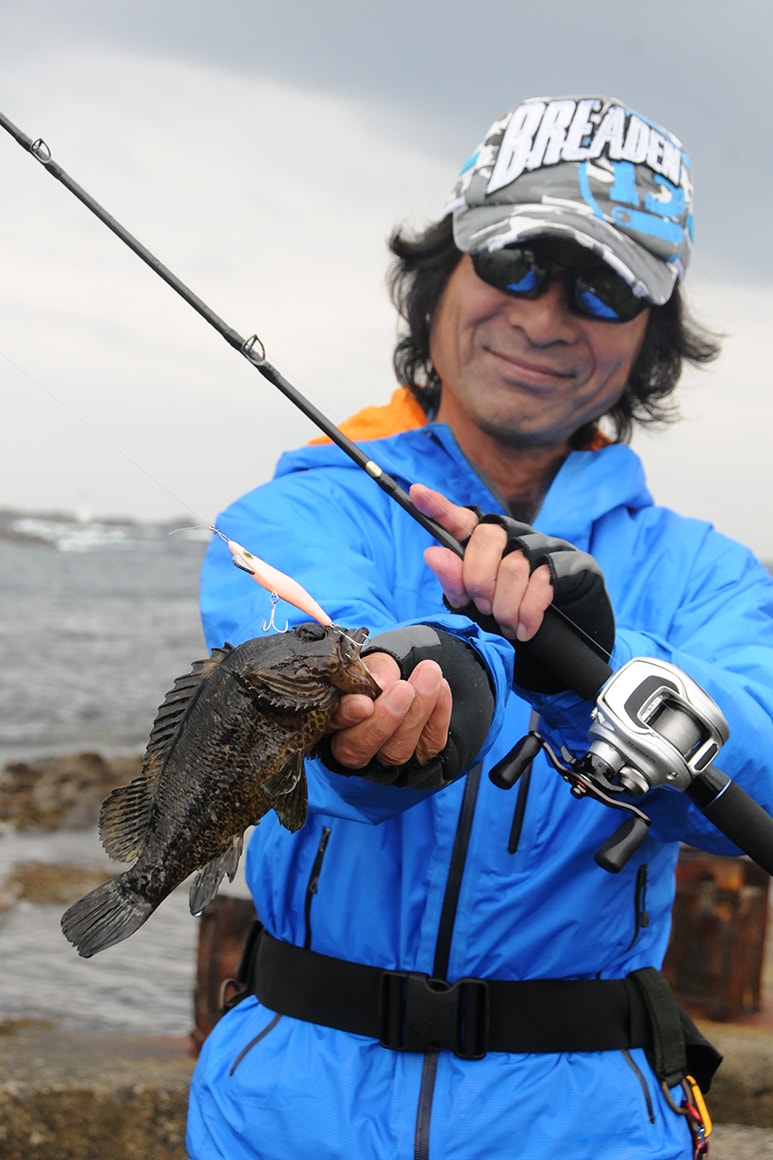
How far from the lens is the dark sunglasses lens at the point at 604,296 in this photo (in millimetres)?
3738

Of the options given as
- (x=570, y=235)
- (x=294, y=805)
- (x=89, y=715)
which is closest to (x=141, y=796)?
(x=294, y=805)

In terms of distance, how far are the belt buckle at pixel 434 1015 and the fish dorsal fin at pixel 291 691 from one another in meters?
0.97

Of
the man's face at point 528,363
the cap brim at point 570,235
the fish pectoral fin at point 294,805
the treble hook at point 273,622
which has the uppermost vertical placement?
the cap brim at point 570,235

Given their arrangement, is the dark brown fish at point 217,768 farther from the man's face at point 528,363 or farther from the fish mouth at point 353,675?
the man's face at point 528,363

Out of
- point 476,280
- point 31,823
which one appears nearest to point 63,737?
point 31,823

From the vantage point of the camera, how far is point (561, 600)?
2.86m

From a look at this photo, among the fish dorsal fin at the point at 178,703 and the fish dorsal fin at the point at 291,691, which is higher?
the fish dorsal fin at the point at 291,691

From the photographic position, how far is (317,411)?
10.8 ft

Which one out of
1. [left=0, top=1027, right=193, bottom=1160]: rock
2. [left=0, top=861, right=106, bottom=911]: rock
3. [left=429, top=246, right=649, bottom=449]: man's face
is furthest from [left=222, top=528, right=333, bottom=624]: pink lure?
[left=0, top=861, right=106, bottom=911]: rock

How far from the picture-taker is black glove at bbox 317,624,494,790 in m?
2.53

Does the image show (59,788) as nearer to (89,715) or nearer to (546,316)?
(89,715)

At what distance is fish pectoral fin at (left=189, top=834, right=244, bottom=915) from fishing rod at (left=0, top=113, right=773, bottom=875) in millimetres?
607

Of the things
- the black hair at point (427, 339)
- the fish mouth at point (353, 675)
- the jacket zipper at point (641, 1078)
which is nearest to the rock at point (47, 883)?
the black hair at point (427, 339)

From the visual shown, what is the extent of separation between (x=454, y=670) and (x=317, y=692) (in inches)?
15.2
